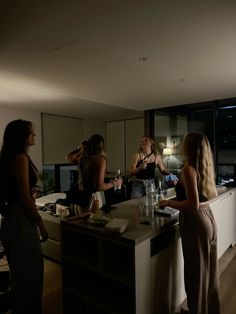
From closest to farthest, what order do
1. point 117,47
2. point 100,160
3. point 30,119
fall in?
1. point 117,47
2. point 100,160
3. point 30,119

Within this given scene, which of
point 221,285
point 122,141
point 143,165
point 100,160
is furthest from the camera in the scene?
point 122,141

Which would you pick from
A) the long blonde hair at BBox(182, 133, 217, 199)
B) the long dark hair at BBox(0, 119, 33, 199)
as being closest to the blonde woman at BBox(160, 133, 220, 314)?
the long blonde hair at BBox(182, 133, 217, 199)

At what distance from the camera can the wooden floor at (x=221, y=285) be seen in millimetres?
2150

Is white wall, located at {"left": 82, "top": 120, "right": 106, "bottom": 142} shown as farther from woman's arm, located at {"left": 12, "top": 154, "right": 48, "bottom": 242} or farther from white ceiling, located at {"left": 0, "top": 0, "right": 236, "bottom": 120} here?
woman's arm, located at {"left": 12, "top": 154, "right": 48, "bottom": 242}

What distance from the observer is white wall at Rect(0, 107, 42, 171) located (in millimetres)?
4810

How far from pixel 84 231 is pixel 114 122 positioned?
5.51m

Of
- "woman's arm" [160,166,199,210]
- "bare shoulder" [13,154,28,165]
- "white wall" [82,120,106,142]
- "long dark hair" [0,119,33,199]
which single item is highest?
"white wall" [82,120,106,142]

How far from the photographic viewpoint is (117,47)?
73.9 inches

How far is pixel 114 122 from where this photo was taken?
23.0 ft

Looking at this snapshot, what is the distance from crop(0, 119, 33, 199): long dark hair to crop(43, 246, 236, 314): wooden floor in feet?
4.35

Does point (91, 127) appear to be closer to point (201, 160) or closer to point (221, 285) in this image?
point (221, 285)

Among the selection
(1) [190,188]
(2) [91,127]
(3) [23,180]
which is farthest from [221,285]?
(2) [91,127]

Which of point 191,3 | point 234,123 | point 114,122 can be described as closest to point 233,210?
point 234,123

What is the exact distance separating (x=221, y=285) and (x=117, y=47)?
251 cm
